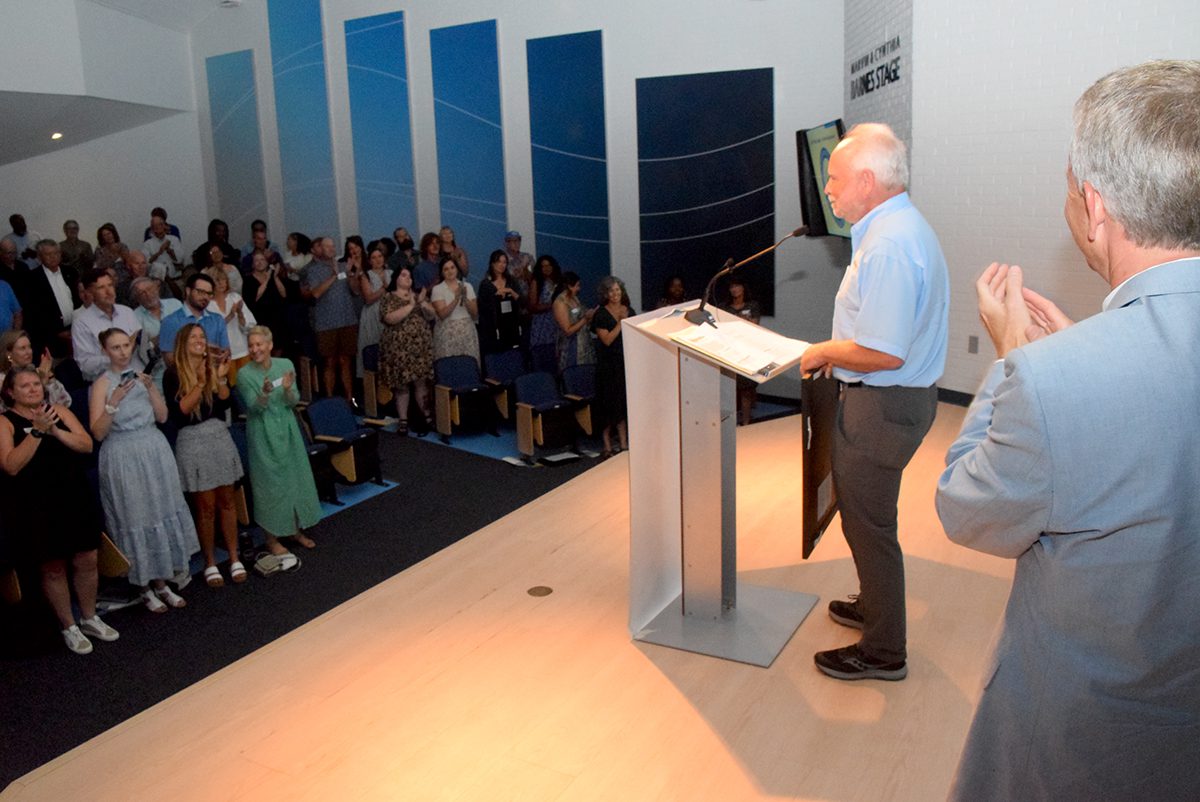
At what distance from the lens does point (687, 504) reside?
332 cm

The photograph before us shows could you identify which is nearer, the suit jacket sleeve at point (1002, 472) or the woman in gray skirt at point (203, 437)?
the suit jacket sleeve at point (1002, 472)

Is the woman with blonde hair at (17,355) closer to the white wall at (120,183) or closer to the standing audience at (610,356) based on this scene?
the standing audience at (610,356)

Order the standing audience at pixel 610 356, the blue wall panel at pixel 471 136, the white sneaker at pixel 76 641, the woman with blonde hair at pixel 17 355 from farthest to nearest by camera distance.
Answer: the blue wall panel at pixel 471 136 < the standing audience at pixel 610 356 < the woman with blonde hair at pixel 17 355 < the white sneaker at pixel 76 641

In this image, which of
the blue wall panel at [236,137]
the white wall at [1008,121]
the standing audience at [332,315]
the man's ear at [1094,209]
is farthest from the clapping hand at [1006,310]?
the blue wall panel at [236,137]

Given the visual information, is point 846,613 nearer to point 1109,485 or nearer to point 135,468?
point 1109,485

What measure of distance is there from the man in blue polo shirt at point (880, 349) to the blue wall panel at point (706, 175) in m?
6.36

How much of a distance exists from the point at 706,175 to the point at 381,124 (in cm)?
375

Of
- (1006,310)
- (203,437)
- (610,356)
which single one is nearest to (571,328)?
(610,356)

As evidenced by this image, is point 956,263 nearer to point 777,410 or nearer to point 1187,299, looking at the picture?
point 777,410

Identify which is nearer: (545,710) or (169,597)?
(545,710)

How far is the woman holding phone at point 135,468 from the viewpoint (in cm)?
463

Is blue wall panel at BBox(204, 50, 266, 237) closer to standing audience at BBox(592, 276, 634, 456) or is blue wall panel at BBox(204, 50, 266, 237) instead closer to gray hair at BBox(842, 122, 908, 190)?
standing audience at BBox(592, 276, 634, 456)

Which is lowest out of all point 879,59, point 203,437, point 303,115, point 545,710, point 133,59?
point 545,710

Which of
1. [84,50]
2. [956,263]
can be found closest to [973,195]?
[956,263]
